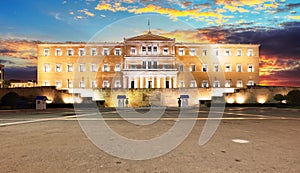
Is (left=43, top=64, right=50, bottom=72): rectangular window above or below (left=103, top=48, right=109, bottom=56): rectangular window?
below

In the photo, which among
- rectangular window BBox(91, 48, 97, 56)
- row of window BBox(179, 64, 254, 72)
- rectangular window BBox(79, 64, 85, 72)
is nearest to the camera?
row of window BBox(179, 64, 254, 72)

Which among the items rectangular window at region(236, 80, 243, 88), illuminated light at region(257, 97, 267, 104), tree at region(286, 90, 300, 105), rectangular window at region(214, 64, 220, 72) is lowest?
illuminated light at region(257, 97, 267, 104)

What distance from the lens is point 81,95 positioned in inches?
1780

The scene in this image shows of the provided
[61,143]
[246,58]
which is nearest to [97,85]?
[246,58]

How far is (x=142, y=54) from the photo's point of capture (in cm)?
5922

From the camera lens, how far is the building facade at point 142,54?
5994cm

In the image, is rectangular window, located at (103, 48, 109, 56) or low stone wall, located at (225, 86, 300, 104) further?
rectangular window, located at (103, 48, 109, 56)

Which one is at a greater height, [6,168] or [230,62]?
[230,62]

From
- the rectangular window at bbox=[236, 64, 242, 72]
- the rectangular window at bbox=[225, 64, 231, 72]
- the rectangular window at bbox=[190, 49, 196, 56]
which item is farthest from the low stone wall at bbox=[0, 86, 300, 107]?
the rectangular window at bbox=[190, 49, 196, 56]

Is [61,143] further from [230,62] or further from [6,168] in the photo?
[230,62]

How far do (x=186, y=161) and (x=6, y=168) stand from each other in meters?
4.20

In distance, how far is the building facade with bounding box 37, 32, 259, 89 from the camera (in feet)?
197

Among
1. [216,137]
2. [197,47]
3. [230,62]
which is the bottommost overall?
[216,137]

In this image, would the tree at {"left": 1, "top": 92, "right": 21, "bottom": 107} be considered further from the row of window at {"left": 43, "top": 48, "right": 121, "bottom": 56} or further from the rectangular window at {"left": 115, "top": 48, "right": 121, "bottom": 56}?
the rectangular window at {"left": 115, "top": 48, "right": 121, "bottom": 56}
